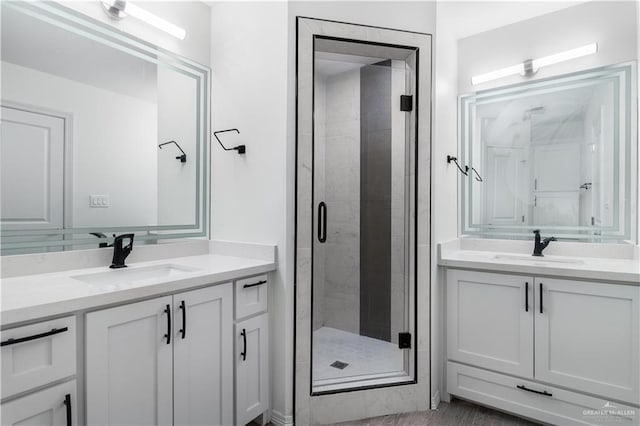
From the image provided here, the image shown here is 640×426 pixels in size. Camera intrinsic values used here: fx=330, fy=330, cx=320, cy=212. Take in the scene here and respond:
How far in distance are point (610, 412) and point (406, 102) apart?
195 centimetres

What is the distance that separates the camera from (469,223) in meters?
2.51

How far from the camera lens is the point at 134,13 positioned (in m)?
1.72

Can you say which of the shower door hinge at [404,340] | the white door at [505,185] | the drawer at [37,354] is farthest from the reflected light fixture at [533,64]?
the drawer at [37,354]

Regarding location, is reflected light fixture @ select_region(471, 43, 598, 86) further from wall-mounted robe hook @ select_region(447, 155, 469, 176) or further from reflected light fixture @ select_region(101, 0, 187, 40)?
reflected light fixture @ select_region(101, 0, 187, 40)

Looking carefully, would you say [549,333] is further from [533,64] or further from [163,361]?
[163,361]

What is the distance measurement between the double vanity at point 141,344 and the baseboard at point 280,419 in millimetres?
41

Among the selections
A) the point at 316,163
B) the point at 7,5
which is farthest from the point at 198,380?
the point at 7,5

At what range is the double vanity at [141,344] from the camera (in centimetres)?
102

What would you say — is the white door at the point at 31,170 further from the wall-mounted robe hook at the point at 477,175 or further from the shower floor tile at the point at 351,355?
the wall-mounted robe hook at the point at 477,175

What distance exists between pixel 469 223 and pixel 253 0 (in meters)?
2.10

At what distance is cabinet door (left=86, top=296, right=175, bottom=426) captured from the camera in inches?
45.2

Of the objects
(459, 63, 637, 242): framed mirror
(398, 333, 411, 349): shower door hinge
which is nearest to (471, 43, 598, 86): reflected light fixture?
(459, 63, 637, 242): framed mirror

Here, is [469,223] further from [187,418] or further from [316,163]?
[187,418]

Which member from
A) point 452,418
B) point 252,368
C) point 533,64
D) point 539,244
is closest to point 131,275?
point 252,368
